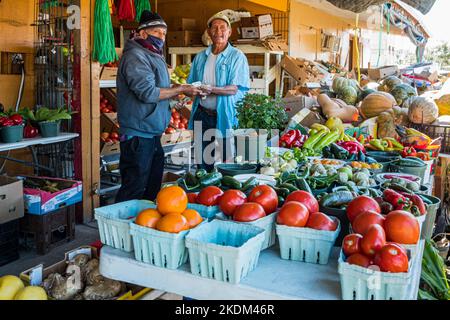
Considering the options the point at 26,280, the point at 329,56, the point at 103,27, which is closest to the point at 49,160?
the point at 103,27

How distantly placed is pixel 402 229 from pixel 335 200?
473 millimetres

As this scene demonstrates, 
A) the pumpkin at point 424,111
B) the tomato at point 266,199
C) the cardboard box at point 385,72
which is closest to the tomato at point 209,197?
the tomato at point 266,199

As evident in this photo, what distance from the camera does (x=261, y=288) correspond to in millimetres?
1618

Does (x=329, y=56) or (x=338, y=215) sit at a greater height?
(x=329, y=56)

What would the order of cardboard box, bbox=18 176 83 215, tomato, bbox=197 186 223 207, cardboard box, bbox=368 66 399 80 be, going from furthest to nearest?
cardboard box, bbox=368 66 399 80 → cardboard box, bbox=18 176 83 215 → tomato, bbox=197 186 223 207

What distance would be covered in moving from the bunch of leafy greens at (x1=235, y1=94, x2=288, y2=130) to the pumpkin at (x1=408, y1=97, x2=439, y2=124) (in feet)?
7.28

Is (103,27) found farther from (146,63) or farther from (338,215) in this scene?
(338,215)

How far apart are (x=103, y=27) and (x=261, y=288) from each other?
355cm

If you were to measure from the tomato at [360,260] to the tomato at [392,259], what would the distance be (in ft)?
0.09

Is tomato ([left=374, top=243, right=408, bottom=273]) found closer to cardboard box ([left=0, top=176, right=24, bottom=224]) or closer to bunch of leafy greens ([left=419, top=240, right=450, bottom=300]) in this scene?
bunch of leafy greens ([left=419, top=240, right=450, bottom=300])

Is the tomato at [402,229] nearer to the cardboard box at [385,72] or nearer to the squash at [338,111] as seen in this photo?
the squash at [338,111]

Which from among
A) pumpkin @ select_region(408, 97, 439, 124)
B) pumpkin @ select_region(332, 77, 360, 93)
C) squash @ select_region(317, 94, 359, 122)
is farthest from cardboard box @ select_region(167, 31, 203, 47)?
pumpkin @ select_region(408, 97, 439, 124)

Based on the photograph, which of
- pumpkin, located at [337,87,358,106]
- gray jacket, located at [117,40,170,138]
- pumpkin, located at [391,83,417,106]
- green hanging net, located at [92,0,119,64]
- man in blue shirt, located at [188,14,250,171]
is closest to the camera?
gray jacket, located at [117,40,170,138]

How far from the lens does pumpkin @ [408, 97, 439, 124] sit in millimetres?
4938
